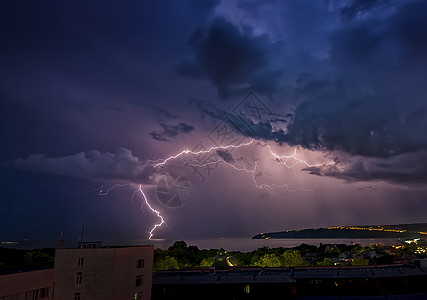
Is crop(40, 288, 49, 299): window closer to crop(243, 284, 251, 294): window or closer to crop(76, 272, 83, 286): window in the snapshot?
crop(76, 272, 83, 286): window

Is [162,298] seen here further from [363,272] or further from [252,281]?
[363,272]

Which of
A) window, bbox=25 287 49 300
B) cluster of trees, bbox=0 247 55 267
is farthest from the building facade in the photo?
cluster of trees, bbox=0 247 55 267

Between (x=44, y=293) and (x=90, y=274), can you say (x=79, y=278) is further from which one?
(x=44, y=293)

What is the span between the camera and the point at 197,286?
92.4ft

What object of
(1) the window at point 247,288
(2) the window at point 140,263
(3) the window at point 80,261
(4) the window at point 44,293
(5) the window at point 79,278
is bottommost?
(1) the window at point 247,288

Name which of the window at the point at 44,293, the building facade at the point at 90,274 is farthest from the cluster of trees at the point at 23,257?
the window at the point at 44,293

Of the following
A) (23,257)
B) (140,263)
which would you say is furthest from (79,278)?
→ (23,257)

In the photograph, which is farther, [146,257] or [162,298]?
[162,298]

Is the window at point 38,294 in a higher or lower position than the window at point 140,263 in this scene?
lower

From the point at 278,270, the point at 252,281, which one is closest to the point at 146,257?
the point at 252,281

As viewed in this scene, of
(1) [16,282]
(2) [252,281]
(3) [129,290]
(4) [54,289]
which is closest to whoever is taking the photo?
(1) [16,282]

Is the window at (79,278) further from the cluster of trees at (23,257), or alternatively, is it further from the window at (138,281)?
the cluster of trees at (23,257)

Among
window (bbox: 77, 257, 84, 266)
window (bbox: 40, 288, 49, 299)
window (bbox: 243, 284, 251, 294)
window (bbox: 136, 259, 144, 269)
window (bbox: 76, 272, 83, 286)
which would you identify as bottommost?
window (bbox: 243, 284, 251, 294)

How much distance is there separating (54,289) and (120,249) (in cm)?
506
